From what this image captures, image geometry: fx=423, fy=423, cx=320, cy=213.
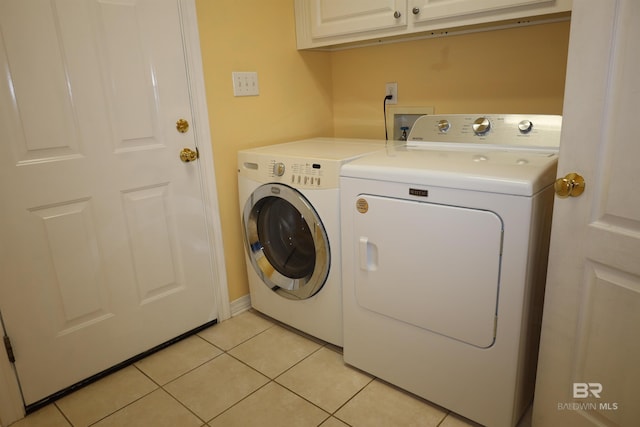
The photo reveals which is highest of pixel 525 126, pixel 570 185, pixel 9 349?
pixel 525 126

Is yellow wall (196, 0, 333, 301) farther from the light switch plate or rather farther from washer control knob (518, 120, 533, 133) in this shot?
washer control knob (518, 120, 533, 133)

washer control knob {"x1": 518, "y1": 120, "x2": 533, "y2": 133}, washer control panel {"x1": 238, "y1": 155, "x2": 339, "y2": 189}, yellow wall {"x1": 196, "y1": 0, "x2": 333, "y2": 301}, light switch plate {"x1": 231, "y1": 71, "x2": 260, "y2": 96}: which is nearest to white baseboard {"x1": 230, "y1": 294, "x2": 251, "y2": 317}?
yellow wall {"x1": 196, "y1": 0, "x2": 333, "y2": 301}

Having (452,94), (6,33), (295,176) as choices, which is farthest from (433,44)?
(6,33)

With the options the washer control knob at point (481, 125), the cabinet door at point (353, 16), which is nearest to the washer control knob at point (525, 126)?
the washer control knob at point (481, 125)

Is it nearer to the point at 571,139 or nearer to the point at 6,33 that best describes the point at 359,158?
the point at 571,139

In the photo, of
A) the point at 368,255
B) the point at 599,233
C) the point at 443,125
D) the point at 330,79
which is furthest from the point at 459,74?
the point at 599,233

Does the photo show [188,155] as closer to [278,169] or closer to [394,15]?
[278,169]

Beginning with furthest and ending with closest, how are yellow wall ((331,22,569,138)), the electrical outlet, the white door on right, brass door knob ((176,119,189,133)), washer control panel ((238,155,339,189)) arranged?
the electrical outlet < brass door knob ((176,119,189,133)) < yellow wall ((331,22,569,138)) < washer control panel ((238,155,339,189)) < the white door on right

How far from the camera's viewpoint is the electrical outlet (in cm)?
227

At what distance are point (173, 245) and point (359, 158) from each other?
95 centimetres

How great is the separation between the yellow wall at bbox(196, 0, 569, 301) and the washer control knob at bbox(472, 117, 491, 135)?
0.29m

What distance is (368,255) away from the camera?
157cm

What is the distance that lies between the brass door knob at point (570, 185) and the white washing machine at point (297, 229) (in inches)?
30.6

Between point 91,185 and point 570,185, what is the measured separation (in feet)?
5.39
